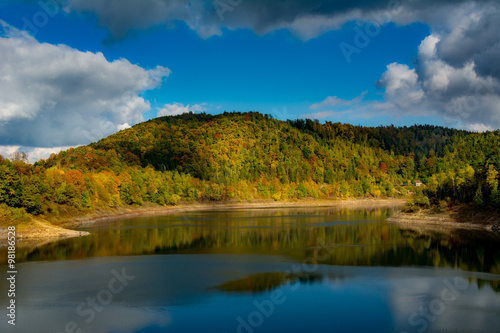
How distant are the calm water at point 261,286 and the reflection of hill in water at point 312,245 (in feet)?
0.68

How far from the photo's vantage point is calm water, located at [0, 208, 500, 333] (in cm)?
2295

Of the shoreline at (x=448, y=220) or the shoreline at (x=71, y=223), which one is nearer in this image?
the shoreline at (x=71, y=223)

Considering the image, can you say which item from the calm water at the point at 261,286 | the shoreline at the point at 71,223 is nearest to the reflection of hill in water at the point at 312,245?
→ the calm water at the point at 261,286

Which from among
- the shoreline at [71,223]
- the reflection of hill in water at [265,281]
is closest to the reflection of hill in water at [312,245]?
the shoreline at [71,223]

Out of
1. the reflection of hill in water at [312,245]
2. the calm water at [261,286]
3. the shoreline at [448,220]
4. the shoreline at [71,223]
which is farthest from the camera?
the shoreline at [448,220]

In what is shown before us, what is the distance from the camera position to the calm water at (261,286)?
23.0 metres

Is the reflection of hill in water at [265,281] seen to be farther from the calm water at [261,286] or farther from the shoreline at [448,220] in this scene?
the shoreline at [448,220]

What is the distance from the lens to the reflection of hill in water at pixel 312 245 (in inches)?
1660

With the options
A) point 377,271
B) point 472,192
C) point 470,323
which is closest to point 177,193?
point 472,192

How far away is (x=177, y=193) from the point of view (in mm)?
153500

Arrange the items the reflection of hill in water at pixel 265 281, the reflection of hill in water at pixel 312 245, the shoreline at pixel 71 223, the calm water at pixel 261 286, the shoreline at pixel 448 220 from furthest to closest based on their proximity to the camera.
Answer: the shoreline at pixel 448 220 < the shoreline at pixel 71 223 < the reflection of hill in water at pixel 312 245 < the reflection of hill in water at pixel 265 281 < the calm water at pixel 261 286

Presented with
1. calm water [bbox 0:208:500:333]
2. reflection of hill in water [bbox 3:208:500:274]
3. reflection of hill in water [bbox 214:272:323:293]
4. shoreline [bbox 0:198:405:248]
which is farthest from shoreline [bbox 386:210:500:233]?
shoreline [bbox 0:198:405:248]

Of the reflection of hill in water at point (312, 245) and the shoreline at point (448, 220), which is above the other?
the shoreline at point (448, 220)

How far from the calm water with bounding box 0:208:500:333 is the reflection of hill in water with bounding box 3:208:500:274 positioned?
21cm
